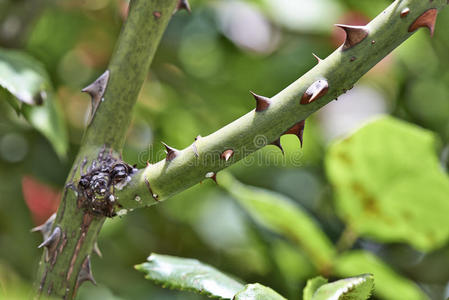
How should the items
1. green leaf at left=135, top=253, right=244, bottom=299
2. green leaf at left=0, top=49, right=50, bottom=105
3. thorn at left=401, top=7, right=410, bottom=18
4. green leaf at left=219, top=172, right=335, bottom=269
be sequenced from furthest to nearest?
green leaf at left=219, top=172, right=335, bottom=269 → green leaf at left=0, top=49, right=50, bottom=105 → green leaf at left=135, top=253, right=244, bottom=299 → thorn at left=401, top=7, right=410, bottom=18

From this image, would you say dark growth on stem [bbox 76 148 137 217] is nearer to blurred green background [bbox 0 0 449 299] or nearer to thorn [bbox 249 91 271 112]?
thorn [bbox 249 91 271 112]

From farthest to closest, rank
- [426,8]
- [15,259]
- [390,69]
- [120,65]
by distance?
1. [390,69]
2. [15,259]
3. [120,65]
4. [426,8]

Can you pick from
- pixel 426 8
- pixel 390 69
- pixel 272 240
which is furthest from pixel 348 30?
pixel 390 69

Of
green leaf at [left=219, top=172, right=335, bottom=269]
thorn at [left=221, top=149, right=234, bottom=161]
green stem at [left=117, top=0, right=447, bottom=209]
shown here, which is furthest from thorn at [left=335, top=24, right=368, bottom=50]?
green leaf at [left=219, top=172, right=335, bottom=269]

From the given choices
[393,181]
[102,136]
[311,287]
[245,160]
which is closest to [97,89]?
[102,136]

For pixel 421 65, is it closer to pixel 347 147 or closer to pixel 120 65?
pixel 347 147

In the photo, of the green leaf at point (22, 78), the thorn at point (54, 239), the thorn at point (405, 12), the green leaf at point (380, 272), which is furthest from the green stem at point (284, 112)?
the green leaf at point (380, 272)
